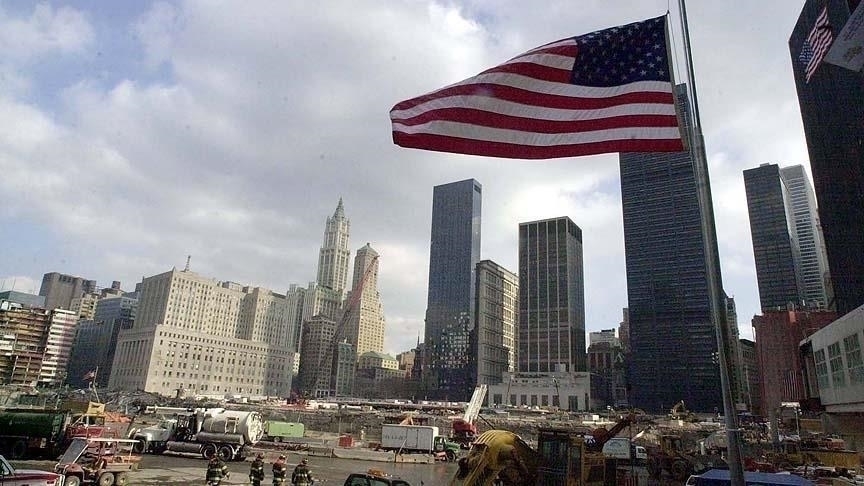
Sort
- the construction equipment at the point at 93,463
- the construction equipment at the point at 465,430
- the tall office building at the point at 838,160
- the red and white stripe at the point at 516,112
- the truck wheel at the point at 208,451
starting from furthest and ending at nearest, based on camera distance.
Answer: the tall office building at the point at 838,160 < the construction equipment at the point at 465,430 < the truck wheel at the point at 208,451 < the construction equipment at the point at 93,463 < the red and white stripe at the point at 516,112

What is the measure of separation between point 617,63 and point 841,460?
144 ft

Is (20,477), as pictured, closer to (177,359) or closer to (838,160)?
(838,160)

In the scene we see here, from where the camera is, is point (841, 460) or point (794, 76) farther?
point (794, 76)

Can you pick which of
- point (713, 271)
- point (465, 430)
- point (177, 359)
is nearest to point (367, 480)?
point (713, 271)

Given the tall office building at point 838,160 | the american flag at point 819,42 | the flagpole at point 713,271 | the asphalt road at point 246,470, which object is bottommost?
the asphalt road at point 246,470

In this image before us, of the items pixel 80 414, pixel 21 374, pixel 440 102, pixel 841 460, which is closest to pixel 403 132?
pixel 440 102

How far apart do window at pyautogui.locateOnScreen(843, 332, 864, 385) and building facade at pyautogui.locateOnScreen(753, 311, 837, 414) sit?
11393 centimetres

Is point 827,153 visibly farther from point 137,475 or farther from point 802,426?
point 137,475

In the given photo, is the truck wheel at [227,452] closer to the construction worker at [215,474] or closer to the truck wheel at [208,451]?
the truck wheel at [208,451]

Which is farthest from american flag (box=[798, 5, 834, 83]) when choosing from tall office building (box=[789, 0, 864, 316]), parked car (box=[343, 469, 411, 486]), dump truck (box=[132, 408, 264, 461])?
tall office building (box=[789, 0, 864, 316])

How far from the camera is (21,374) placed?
582 ft

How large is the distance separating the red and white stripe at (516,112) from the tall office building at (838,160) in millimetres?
114224

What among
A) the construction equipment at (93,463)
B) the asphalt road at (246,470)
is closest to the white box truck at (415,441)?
the asphalt road at (246,470)

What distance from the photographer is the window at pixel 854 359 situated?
38812 mm
